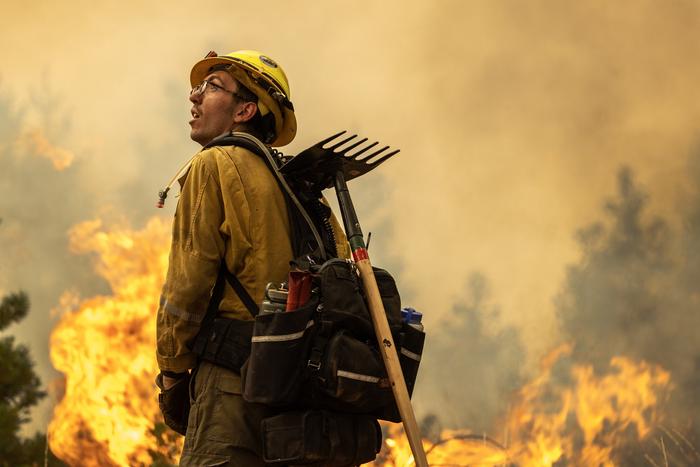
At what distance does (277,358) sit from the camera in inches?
111

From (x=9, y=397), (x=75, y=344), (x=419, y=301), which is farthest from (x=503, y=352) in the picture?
(x=9, y=397)

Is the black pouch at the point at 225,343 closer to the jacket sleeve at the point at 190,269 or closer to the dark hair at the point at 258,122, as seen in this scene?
the jacket sleeve at the point at 190,269

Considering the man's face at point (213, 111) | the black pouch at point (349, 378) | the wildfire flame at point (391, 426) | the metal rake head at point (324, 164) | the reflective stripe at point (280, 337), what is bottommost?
the black pouch at point (349, 378)

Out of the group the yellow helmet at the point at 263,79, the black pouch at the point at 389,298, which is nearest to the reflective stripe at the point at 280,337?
the black pouch at the point at 389,298

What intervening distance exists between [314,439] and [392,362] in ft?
1.37

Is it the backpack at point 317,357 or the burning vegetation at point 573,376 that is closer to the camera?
the backpack at point 317,357

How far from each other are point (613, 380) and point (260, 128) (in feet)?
28.7

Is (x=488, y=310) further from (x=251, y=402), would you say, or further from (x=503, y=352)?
(x=251, y=402)

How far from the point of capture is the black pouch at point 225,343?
306 cm

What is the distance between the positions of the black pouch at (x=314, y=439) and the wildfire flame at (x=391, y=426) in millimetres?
7353

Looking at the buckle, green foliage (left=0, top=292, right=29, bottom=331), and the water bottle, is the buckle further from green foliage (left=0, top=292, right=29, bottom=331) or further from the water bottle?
green foliage (left=0, top=292, right=29, bottom=331)

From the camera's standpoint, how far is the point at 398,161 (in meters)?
13.7

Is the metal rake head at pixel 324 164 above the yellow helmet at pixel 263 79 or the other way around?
the other way around

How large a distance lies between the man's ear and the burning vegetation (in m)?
7.31
